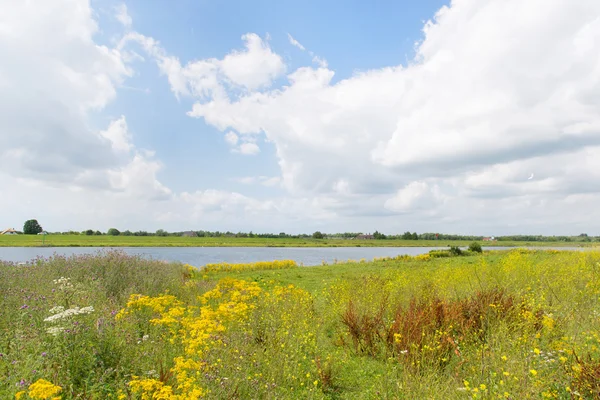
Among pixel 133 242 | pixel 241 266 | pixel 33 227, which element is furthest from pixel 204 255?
pixel 33 227

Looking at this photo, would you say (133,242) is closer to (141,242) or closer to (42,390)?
(141,242)

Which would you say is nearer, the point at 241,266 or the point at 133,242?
the point at 241,266

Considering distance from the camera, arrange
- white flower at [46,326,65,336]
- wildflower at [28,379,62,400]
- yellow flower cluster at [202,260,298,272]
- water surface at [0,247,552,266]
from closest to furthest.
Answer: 1. wildflower at [28,379,62,400]
2. white flower at [46,326,65,336]
3. yellow flower cluster at [202,260,298,272]
4. water surface at [0,247,552,266]

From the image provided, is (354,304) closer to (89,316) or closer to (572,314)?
(572,314)

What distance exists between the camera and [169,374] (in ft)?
14.3

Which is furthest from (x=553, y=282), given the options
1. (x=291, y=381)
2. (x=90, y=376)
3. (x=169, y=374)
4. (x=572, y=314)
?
(x=90, y=376)

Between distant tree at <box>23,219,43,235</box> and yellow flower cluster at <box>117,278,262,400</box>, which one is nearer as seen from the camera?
yellow flower cluster at <box>117,278,262,400</box>

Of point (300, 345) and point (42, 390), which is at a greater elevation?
point (42, 390)

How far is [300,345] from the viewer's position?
6020mm

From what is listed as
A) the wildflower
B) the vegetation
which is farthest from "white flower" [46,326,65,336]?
the vegetation

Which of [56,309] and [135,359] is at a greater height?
[56,309]

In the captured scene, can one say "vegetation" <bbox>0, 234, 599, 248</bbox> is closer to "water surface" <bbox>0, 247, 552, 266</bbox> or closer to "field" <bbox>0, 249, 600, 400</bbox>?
"water surface" <bbox>0, 247, 552, 266</bbox>

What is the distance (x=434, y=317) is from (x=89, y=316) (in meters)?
6.38

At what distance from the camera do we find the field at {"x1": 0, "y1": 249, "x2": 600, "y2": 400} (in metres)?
3.83
